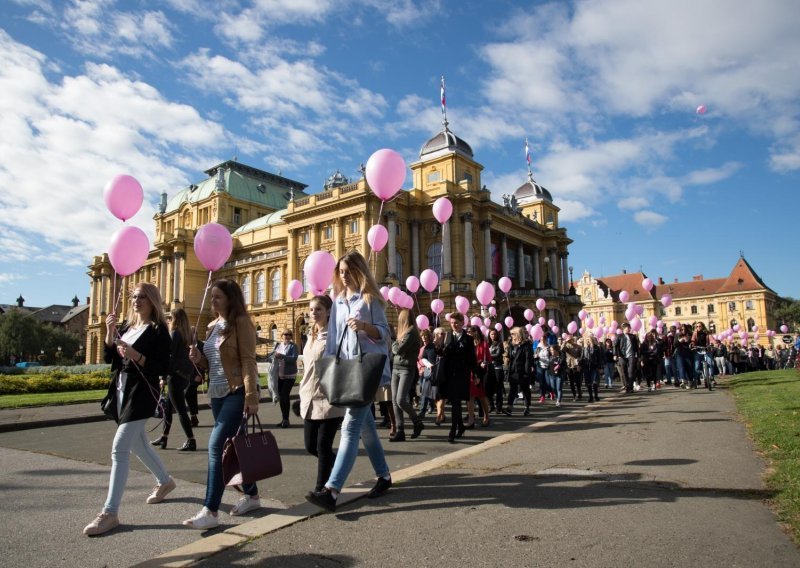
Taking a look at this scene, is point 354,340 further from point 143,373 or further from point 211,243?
point 211,243

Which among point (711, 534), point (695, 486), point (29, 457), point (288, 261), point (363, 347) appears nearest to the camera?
point (711, 534)

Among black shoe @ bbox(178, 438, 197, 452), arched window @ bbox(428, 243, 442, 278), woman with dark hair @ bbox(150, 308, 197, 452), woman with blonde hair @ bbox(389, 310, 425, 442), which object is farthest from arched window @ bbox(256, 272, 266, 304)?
black shoe @ bbox(178, 438, 197, 452)

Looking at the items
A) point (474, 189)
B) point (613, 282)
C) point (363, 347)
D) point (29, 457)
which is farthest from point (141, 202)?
point (613, 282)

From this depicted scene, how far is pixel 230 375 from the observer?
446 centimetres

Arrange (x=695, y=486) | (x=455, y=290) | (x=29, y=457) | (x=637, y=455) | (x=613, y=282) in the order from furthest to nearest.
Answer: (x=613, y=282)
(x=455, y=290)
(x=29, y=457)
(x=637, y=455)
(x=695, y=486)

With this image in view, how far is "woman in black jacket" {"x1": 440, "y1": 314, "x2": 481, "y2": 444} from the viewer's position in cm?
796

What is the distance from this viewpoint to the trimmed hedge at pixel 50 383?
1983 centimetres

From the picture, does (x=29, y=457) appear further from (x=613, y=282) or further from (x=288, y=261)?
(x=613, y=282)

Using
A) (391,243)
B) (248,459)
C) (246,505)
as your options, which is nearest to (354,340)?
(248,459)

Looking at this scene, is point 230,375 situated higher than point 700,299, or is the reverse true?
point 700,299

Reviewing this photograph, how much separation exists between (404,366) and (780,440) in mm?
5115

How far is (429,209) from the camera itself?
4712 cm

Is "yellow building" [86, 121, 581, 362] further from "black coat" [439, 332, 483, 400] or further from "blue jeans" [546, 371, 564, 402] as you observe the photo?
"black coat" [439, 332, 483, 400]

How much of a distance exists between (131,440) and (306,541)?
179cm
